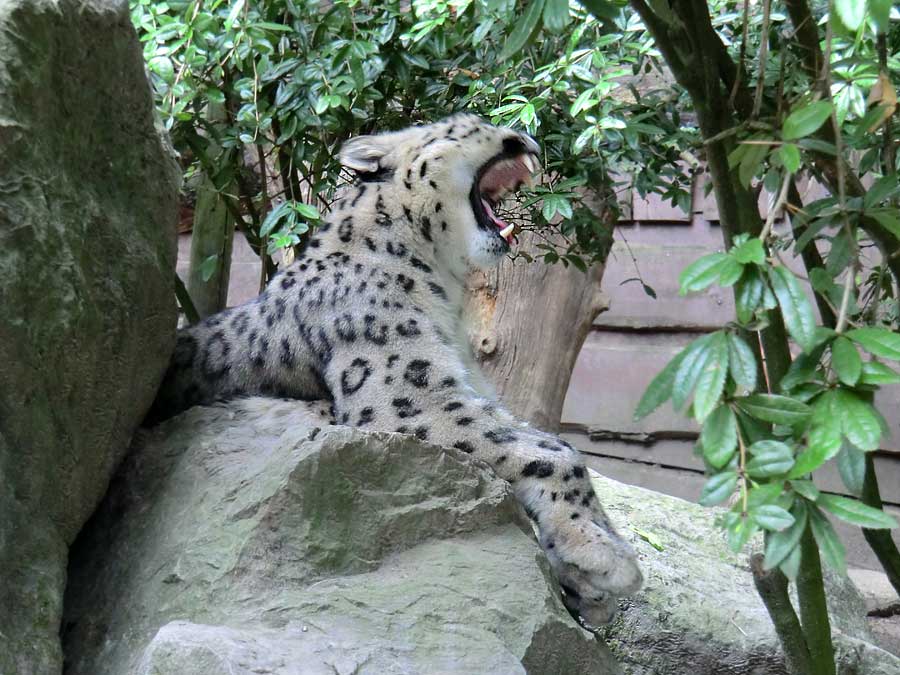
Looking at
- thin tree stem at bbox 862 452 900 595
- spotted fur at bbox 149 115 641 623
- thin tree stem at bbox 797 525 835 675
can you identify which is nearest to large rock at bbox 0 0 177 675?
spotted fur at bbox 149 115 641 623

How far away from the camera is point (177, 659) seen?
2164mm

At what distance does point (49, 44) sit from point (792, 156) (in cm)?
174

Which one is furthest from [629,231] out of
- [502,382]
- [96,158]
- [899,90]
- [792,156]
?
[792,156]

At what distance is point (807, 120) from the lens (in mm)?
1815

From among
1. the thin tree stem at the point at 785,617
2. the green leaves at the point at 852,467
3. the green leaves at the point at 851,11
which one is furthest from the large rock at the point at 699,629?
the green leaves at the point at 851,11

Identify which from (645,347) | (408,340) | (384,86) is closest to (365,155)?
(384,86)

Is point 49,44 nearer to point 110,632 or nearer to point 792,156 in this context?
point 110,632

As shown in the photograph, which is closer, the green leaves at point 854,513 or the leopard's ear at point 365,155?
the green leaves at point 854,513

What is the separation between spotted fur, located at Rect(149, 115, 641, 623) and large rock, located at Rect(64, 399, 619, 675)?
0.61ft

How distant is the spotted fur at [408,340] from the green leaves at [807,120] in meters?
1.56

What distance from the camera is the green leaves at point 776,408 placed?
1.72 metres

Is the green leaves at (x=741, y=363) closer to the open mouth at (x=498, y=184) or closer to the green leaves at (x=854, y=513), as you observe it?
the green leaves at (x=854, y=513)

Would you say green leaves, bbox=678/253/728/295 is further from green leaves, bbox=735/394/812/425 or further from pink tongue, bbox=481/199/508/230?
pink tongue, bbox=481/199/508/230

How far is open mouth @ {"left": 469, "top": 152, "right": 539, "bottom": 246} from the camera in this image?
4.13 m
